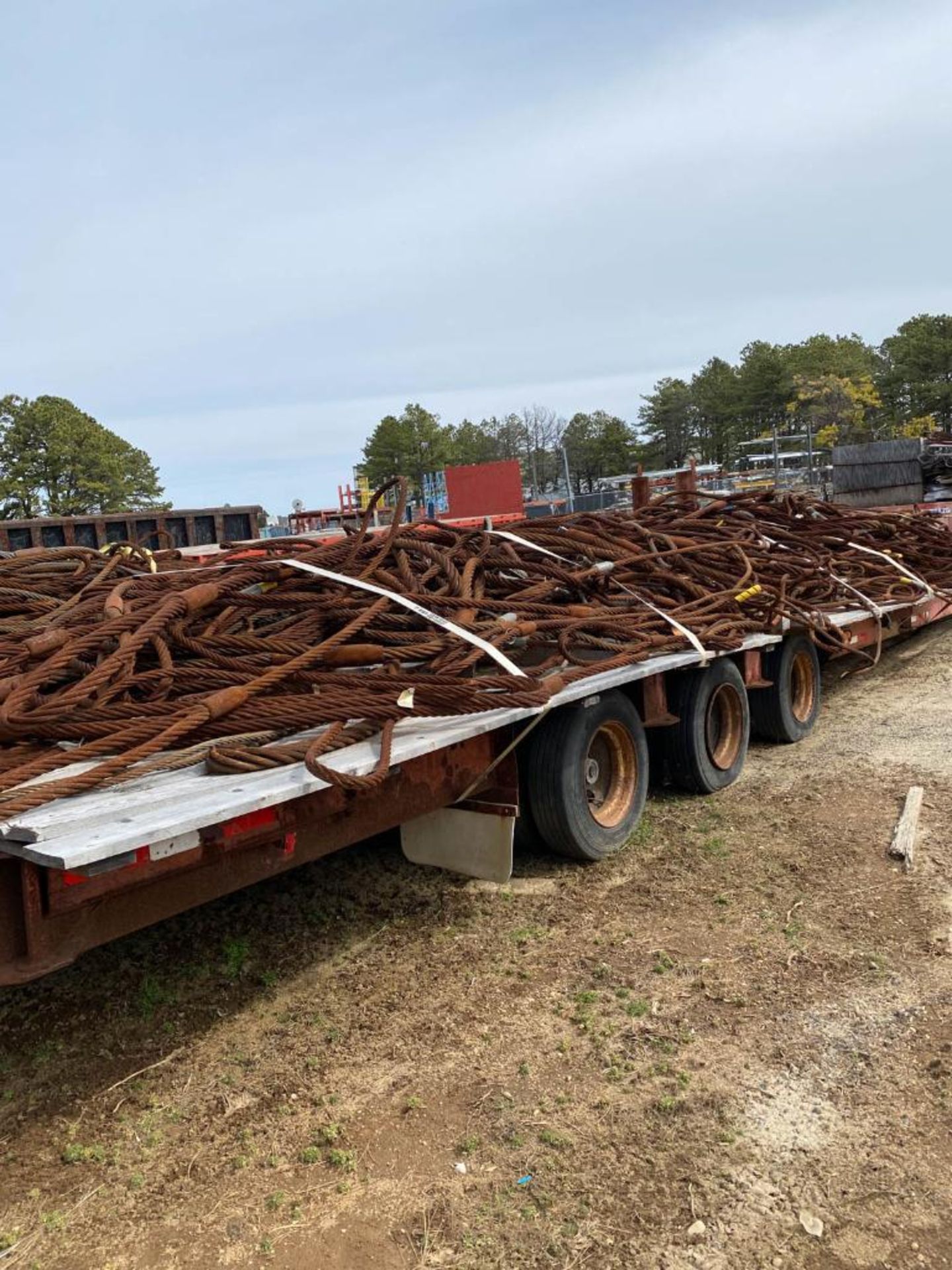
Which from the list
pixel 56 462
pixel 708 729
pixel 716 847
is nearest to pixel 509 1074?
pixel 716 847

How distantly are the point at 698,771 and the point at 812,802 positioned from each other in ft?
1.95

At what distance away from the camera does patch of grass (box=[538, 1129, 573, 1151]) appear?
243cm

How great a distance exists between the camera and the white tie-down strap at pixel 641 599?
471cm

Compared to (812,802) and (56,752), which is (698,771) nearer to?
(812,802)

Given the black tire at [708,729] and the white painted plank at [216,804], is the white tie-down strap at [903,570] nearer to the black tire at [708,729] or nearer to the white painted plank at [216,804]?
the black tire at [708,729]

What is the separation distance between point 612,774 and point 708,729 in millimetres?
1041

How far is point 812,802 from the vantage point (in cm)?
501

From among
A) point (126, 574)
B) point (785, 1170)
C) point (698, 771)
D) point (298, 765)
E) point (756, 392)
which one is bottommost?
point (785, 1170)

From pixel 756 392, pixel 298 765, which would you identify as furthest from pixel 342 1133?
pixel 756 392

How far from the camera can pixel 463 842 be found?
12.5 ft

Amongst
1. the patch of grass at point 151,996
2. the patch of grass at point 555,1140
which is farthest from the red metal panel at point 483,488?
the patch of grass at point 555,1140

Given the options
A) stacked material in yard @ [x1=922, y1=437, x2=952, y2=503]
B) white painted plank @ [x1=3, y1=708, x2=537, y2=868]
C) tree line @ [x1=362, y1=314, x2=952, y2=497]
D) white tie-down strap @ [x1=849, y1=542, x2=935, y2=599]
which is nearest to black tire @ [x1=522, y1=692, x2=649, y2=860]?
white painted plank @ [x1=3, y1=708, x2=537, y2=868]

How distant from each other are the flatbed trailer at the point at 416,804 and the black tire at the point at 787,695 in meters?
0.02

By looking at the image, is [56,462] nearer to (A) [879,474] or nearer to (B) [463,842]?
(A) [879,474]
